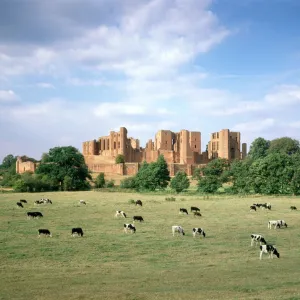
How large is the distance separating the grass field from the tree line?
28125mm

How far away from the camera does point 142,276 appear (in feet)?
40.2

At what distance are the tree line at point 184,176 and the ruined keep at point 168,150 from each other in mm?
33398

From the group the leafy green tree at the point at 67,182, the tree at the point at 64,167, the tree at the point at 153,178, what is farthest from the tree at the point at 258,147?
the leafy green tree at the point at 67,182

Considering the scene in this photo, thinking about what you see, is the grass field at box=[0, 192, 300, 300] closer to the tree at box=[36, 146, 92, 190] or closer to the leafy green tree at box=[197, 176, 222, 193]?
the leafy green tree at box=[197, 176, 222, 193]

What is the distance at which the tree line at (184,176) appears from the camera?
51.0 meters

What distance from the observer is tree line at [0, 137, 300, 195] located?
51.0 meters

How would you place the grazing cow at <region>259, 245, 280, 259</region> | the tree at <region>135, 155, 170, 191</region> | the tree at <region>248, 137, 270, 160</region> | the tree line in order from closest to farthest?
the grazing cow at <region>259, 245, 280, 259</region> < the tree line < the tree at <region>135, 155, 170, 191</region> < the tree at <region>248, 137, 270, 160</region>

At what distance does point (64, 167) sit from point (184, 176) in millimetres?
18598

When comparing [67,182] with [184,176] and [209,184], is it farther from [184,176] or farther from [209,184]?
[209,184]

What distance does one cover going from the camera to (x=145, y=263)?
1409 centimetres

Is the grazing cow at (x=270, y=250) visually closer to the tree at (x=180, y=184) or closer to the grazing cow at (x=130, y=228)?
the grazing cow at (x=130, y=228)

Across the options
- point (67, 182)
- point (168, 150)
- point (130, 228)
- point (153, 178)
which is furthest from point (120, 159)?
point (130, 228)

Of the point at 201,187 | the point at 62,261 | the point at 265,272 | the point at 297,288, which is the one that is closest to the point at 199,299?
the point at 297,288

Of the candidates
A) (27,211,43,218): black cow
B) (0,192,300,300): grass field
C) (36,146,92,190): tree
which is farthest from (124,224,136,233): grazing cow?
(36,146,92,190): tree
